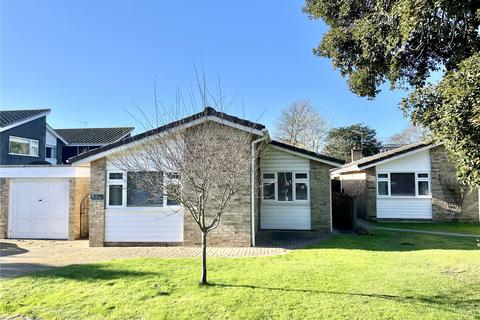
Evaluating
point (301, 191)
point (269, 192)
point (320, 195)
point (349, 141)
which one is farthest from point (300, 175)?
point (349, 141)

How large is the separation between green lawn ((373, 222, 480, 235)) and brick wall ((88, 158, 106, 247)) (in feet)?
45.1

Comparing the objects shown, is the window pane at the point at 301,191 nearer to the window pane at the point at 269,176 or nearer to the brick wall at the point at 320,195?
the brick wall at the point at 320,195

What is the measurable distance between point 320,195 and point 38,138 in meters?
24.2

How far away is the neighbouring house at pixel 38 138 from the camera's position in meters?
25.3

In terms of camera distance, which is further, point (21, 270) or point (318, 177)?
point (318, 177)

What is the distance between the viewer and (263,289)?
6.90 metres

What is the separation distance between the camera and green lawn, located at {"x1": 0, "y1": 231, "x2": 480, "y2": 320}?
5.83 metres

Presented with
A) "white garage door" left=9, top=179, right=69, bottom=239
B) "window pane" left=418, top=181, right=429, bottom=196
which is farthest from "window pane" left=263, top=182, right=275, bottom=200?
"window pane" left=418, top=181, right=429, bottom=196

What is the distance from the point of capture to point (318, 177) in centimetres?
1546

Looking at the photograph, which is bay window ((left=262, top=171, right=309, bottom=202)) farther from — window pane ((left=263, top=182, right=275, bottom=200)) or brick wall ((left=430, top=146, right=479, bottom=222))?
brick wall ((left=430, top=146, right=479, bottom=222))

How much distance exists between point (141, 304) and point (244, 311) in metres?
1.90

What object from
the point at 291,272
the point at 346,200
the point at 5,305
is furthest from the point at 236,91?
the point at 346,200

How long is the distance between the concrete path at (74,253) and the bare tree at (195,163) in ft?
10.5

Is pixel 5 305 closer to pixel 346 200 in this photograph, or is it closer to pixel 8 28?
pixel 8 28
